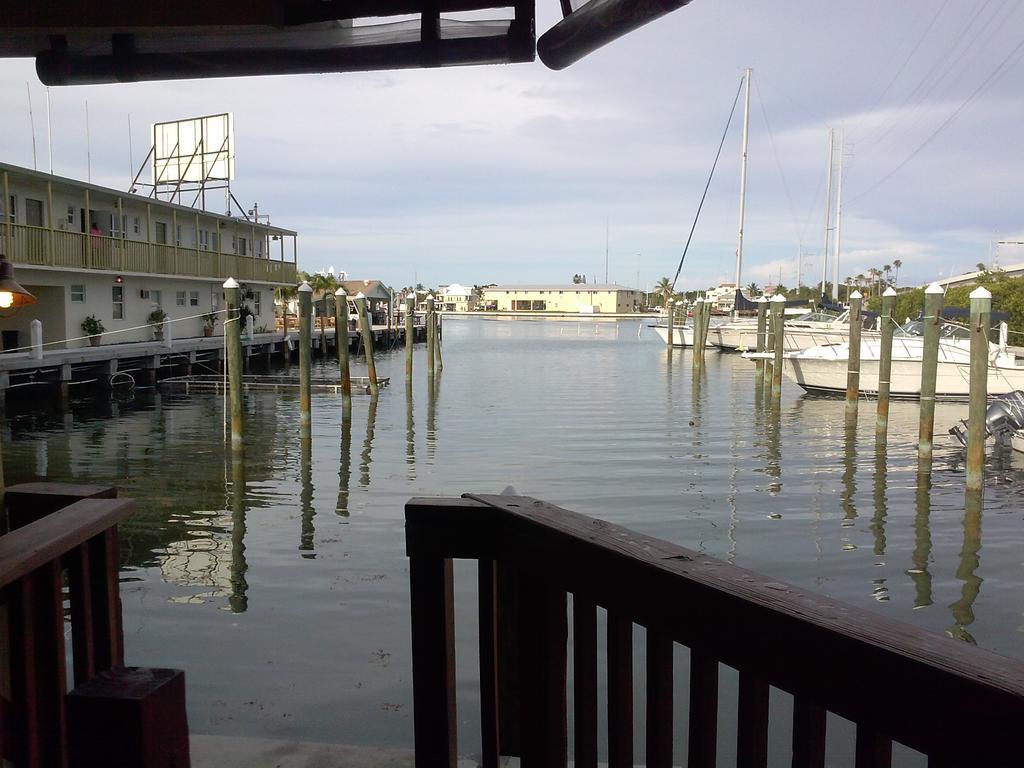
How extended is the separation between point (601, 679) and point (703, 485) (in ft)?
27.0

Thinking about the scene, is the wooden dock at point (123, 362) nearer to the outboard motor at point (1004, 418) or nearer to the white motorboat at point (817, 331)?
the white motorboat at point (817, 331)

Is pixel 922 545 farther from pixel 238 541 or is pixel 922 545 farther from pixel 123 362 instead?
pixel 123 362

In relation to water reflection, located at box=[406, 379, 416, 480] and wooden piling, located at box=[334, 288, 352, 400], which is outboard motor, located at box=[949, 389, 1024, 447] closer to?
water reflection, located at box=[406, 379, 416, 480]

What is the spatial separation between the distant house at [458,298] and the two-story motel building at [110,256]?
13258 centimetres

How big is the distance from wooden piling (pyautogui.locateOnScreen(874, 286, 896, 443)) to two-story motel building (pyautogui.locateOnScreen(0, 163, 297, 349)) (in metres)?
20.0

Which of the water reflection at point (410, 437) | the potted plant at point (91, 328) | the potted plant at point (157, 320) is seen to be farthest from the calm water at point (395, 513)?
the potted plant at point (157, 320)

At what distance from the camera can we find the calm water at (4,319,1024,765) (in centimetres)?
690

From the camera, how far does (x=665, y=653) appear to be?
2.03 metres

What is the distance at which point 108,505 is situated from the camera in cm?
288

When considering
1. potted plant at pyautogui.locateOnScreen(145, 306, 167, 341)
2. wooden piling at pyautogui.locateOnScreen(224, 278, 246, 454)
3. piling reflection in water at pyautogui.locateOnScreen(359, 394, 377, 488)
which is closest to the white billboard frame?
potted plant at pyautogui.locateOnScreen(145, 306, 167, 341)

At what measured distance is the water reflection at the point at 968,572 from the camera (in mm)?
8273

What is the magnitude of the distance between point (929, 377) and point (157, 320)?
84.5 ft

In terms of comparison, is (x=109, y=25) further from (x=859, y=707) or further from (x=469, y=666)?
(x=469, y=666)

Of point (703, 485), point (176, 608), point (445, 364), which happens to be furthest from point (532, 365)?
point (176, 608)
